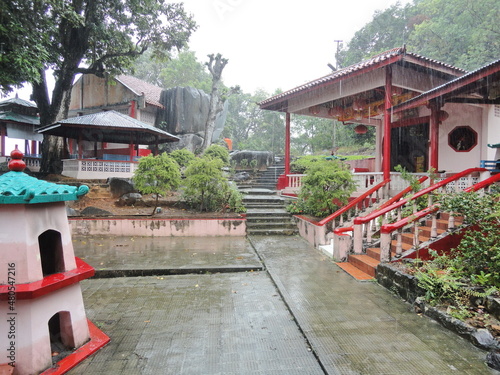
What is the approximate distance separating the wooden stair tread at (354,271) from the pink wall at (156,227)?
152 inches

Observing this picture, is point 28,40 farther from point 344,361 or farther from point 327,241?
point 344,361

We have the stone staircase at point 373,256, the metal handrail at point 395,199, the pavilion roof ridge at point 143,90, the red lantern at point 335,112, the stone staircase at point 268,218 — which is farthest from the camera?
the pavilion roof ridge at point 143,90

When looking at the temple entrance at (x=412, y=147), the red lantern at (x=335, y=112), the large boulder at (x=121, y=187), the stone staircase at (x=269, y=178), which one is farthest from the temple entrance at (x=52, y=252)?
the stone staircase at (x=269, y=178)

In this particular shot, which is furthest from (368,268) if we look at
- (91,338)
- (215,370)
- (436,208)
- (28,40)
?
(28,40)

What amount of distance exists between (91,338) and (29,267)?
107 centimetres

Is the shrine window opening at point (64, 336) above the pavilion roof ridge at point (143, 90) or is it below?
below

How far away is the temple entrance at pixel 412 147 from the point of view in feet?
34.8

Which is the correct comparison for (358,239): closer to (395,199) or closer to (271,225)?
(395,199)

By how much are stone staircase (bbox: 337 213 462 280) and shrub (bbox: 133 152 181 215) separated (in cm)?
568

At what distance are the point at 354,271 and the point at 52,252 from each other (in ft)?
15.7

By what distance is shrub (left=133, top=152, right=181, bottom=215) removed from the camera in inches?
357

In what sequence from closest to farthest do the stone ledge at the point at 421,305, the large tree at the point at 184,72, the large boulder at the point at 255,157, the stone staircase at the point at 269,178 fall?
the stone ledge at the point at 421,305, the stone staircase at the point at 269,178, the large boulder at the point at 255,157, the large tree at the point at 184,72

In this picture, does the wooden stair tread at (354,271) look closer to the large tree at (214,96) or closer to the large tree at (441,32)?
the large tree at (214,96)

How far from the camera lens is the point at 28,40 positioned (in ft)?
31.2
